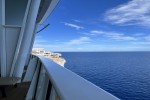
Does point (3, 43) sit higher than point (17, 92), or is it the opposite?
point (3, 43)

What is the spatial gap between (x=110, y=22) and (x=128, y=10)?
6.22 metres

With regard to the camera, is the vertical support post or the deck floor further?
the vertical support post

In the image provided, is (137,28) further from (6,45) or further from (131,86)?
(6,45)

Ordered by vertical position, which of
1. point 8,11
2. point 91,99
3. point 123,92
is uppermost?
point 8,11

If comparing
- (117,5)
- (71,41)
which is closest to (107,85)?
(71,41)

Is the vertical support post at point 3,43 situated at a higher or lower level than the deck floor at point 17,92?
higher

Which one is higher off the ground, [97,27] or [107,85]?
[97,27]

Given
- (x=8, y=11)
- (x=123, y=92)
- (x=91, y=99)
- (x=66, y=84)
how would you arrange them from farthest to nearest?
1. (x=123, y=92)
2. (x=8, y=11)
3. (x=66, y=84)
4. (x=91, y=99)

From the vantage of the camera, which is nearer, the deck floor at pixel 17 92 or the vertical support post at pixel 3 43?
the deck floor at pixel 17 92

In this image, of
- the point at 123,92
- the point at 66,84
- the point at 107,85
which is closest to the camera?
the point at 66,84

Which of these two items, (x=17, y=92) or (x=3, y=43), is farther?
(x=3, y=43)

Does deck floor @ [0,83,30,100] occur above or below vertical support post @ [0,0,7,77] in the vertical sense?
below

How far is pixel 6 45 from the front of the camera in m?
3.97

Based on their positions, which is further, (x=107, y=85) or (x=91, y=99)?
(x=107, y=85)
